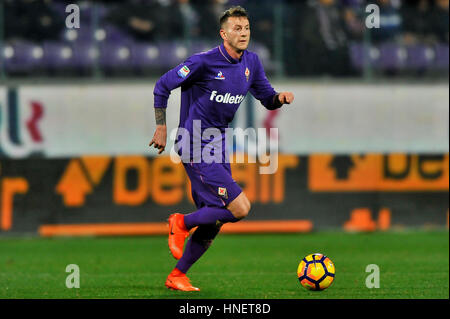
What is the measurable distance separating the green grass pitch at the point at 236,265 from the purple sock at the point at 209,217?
24.6 inches

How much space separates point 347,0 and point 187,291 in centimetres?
981

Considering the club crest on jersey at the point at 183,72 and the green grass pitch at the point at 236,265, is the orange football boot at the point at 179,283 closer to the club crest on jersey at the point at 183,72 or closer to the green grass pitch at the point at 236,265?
the green grass pitch at the point at 236,265

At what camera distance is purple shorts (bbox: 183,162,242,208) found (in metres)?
7.88

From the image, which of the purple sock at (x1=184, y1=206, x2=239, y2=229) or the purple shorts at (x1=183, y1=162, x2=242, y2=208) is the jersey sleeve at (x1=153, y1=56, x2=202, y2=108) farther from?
the purple sock at (x1=184, y1=206, x2=239, y2=229)

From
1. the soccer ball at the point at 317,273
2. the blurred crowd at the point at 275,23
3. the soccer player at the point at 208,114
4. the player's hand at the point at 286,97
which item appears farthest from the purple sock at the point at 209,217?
the blurred crowd at the point at 275,23

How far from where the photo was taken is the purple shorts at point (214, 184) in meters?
7.88

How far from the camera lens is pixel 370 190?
1511 centimetres

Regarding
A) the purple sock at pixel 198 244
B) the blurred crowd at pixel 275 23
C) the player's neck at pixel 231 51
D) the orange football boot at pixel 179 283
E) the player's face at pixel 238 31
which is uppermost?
the blurred crowd at pixel 275 23

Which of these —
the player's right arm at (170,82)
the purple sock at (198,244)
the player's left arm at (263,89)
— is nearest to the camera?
the player's right arm at (170,82)

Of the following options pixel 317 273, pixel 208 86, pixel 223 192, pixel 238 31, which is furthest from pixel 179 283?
pixel 238 31

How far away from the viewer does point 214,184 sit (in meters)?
7.91

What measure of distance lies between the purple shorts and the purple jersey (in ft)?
1.15
